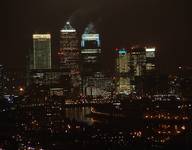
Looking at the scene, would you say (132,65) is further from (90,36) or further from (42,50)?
(42,50)

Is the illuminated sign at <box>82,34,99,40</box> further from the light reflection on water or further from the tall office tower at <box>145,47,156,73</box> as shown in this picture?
the light reflection on water

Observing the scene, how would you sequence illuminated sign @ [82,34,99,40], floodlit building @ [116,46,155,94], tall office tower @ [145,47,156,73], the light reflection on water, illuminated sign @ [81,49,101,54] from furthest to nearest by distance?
illuminated sign @ [82,34,99,40]
illuminated sign @ [81,49,101,54]
tall office tower @ [145,47,156,73]
floodlit building @ [116,46,155,94]
the light reflection on water

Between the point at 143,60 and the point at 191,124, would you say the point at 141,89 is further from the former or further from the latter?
the point at 191,124

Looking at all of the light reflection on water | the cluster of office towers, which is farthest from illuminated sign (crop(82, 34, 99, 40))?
the light reflection on water

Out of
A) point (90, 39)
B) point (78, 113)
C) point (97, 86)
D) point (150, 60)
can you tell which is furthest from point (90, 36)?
point (78, 113)

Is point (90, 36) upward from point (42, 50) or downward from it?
upward

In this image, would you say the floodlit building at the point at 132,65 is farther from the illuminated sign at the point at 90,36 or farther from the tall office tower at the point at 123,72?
the illuminated sign at the point at 90,36

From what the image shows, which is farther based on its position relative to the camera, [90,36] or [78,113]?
[90,36]
